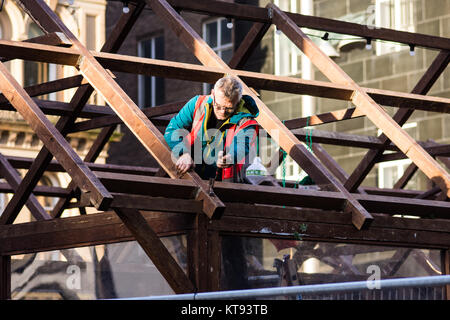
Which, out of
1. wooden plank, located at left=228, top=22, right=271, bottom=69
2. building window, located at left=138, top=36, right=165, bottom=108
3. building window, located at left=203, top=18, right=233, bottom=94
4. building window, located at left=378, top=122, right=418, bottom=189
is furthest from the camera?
building window, located at left=138, top=36, right=165, bottom=108

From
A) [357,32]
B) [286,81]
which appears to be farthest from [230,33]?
[286,81]

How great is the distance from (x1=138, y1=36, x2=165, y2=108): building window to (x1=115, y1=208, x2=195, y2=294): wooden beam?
24.1m

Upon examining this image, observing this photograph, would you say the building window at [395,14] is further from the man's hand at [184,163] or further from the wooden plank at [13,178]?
the man's hand at [184,163]

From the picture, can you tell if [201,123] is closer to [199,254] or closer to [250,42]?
[199,254]

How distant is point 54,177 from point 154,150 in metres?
22.5

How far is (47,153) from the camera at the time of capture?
11.3 m

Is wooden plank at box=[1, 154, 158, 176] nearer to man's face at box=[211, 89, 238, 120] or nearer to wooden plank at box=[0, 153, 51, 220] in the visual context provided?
wooden plank at box=[0, 153, 51, 220]

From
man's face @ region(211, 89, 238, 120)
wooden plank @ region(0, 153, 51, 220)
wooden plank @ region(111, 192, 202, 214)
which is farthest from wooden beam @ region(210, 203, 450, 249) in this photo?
wooden plank @ region(0, 153, 51, 220)

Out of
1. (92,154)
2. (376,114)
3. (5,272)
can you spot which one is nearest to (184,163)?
(5,272)

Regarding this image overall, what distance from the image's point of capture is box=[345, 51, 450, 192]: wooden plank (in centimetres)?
1477

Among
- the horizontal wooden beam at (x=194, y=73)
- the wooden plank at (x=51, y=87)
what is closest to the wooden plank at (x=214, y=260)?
the horizontal wooden beam at (x=194, y=73)

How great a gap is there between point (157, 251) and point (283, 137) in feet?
6.99

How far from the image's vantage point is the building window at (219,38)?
31672 mm

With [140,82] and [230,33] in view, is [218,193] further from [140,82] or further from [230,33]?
[140,82]
